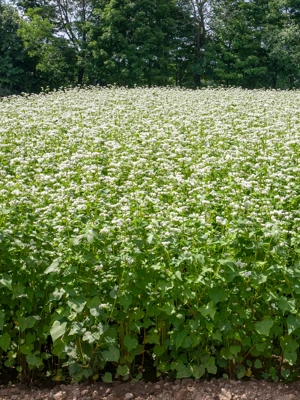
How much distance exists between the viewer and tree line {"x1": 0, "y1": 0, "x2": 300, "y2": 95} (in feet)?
121

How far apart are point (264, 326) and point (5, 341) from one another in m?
2.03

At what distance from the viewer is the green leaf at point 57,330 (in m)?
3.64

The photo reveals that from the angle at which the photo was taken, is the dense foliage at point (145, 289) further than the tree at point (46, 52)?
No

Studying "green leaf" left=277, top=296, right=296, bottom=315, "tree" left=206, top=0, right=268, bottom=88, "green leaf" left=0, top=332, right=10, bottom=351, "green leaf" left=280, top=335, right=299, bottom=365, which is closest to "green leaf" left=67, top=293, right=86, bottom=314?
"green leaf" left=0, top=332, right=10, bottom=351

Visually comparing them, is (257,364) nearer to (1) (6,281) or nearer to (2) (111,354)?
(2) (111,354)

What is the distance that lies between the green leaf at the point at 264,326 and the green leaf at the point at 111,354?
109 centimetres

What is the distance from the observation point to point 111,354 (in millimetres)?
3799

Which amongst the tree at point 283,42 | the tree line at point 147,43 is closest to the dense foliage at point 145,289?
the tree line at point 147,43

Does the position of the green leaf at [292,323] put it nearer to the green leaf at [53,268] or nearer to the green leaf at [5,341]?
the green leaf at [53,268]

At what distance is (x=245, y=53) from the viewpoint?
40.8m

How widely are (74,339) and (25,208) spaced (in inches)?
48.8

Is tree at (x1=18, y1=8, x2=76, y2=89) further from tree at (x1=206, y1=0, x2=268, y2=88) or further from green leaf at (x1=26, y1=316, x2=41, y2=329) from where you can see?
green leaf at (x1=26, y1=316, x2=41, y2=329)

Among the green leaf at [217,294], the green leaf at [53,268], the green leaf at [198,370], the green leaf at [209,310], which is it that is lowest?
the green leaf at [198,370]

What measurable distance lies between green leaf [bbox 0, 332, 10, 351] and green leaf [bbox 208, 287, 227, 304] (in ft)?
5.41
